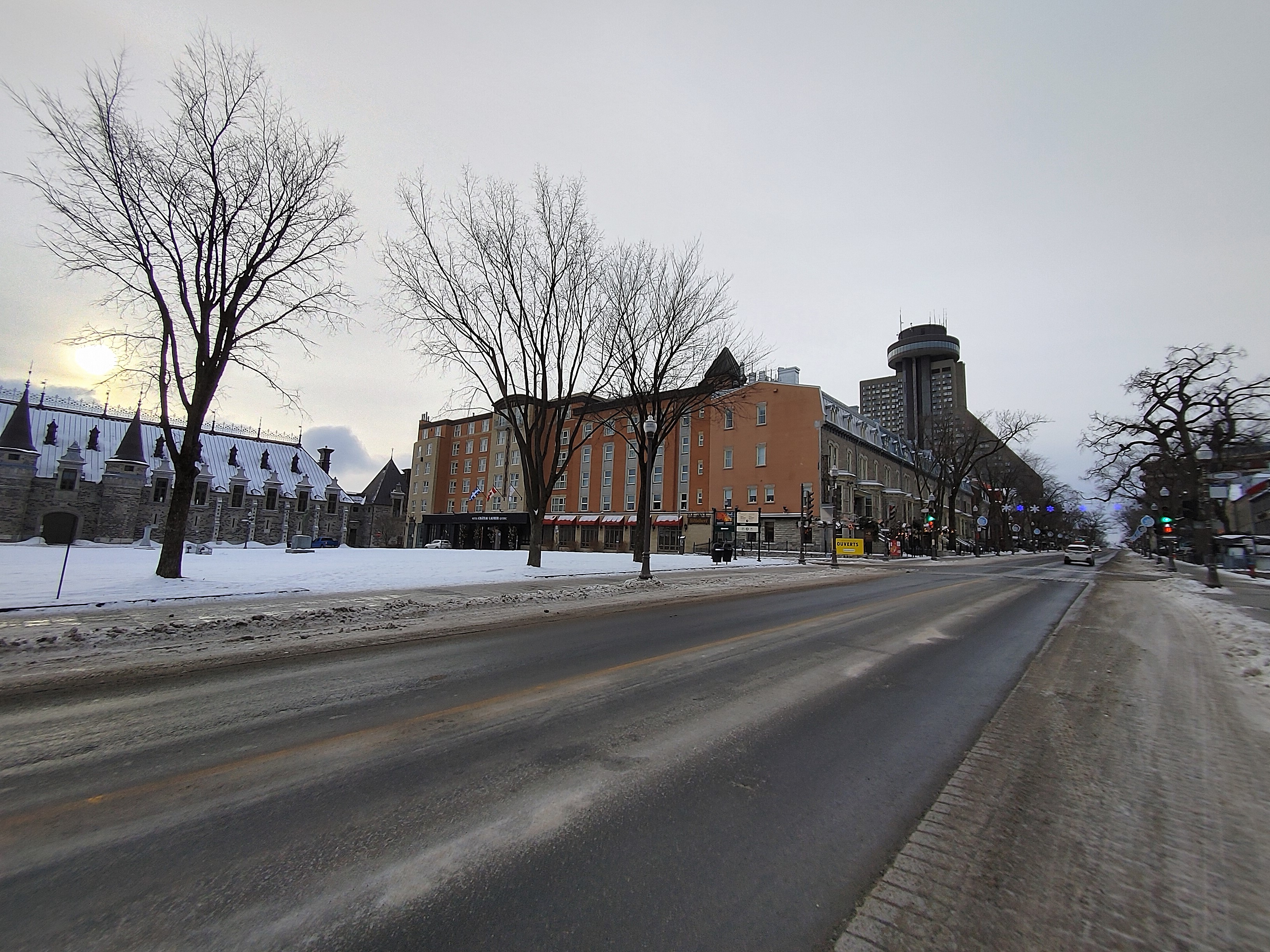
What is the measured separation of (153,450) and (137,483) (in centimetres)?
561

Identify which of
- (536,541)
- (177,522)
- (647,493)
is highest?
(647,493)

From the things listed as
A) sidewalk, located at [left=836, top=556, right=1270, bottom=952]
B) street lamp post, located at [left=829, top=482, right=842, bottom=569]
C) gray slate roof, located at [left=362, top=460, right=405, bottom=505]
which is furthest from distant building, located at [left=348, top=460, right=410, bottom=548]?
sidewalk, located at [left=836, top=556, right=1270, bottom=952]

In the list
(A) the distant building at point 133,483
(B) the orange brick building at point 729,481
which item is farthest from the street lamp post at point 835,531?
(A) the distant building at point 133,483

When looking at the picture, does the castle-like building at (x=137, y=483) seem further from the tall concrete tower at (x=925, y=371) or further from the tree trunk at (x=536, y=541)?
the tall concrete tower at (x=925, y=371)

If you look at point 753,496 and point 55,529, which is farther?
point 753,496

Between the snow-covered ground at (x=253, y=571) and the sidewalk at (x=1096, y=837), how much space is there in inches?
516

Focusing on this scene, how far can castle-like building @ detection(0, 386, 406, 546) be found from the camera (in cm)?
4788

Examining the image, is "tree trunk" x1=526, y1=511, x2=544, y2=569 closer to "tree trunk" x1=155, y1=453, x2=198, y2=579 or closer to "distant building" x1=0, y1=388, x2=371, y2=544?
"tree trunk" x1=155, y1=453, x2=198, y2=579

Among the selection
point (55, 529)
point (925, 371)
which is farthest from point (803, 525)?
point (925, 371)

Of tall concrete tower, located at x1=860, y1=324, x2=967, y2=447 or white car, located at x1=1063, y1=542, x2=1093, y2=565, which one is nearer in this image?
white car, located at x1=1063, y1=542, x2=1093, y2=565

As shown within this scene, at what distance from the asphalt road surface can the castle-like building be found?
4292 cm

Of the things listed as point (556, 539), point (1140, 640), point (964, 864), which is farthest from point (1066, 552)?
point (964, 864)

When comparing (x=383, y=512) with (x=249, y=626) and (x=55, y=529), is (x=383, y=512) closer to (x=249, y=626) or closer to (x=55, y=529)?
(x=55, y=529)

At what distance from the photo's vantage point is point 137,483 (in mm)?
52750
